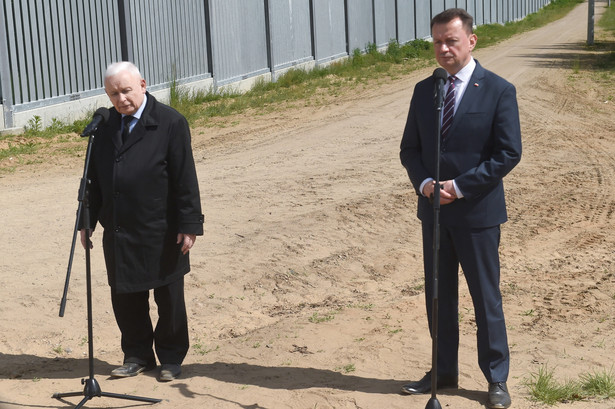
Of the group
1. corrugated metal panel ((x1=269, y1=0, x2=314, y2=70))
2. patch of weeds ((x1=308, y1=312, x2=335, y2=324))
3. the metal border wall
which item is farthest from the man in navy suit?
corrugated metal panel ((x1=269, y1=0, x2=314, y2=70))

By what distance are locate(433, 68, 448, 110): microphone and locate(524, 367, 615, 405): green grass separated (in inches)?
74.7

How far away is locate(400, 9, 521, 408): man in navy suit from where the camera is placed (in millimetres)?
4672

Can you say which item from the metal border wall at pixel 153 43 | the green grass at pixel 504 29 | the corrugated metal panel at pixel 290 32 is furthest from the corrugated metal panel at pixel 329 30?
the green grass at pixel 504 29

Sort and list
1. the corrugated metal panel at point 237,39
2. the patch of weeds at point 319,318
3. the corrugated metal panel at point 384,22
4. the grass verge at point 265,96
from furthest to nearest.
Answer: the corrugated metal panel at point 384,22, the corrugated metal panel at point 237,39, the grass verge at point 265,96, the patch of weeds at point 319,318

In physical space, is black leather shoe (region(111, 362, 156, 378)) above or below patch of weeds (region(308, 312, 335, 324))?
above

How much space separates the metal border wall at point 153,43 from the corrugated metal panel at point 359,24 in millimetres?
62

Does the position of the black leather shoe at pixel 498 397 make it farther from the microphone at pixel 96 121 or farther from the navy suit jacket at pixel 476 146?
the microphone at pixel 96 121

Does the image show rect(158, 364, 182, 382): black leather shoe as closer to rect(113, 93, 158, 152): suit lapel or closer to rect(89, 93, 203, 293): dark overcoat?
rect(89, 93, 203, 293): dark overcoat

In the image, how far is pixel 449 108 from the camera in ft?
15.7

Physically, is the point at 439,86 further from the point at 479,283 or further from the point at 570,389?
the point at 570,389

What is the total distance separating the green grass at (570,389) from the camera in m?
5.15

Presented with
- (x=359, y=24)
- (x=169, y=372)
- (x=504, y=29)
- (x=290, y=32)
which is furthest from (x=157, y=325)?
(x=504, y=29)

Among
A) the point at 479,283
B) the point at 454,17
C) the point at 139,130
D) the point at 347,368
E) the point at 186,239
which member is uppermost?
the point at 454,17

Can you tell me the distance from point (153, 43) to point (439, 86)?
13208mm
